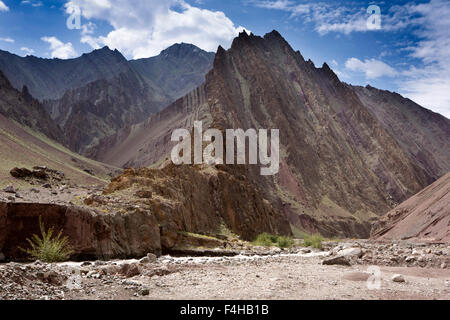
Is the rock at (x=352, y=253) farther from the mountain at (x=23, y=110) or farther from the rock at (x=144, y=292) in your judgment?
the mountain at (x=23, y=110)

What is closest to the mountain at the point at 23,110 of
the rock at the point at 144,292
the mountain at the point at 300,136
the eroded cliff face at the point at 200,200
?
the mountain at the point at 300,136

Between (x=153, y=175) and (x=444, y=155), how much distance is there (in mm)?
149138

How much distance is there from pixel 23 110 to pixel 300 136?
6547 cm

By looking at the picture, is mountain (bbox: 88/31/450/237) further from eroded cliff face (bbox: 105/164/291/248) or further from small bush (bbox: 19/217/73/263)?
small bush (bbox: 19/217/73/263)

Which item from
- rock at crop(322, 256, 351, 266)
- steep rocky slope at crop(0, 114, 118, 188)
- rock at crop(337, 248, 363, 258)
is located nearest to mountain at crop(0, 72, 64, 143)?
steep rocky slope at crop(0, 114, 118, 188)

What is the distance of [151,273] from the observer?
12.2m

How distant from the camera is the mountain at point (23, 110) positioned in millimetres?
97781

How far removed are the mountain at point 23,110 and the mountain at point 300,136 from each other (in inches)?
851

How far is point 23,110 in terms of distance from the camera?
344 ft

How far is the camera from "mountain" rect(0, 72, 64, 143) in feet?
321

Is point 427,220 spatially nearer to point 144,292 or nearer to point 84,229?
point 84,229

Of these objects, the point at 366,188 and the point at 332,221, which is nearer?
the point at 332,221
